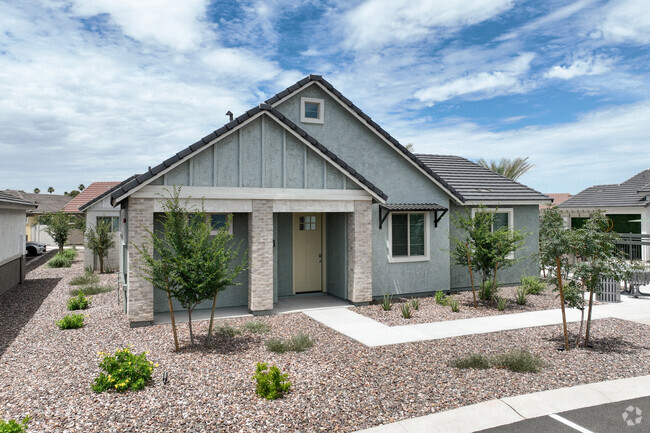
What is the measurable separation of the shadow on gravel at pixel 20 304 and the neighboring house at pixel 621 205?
24041mm

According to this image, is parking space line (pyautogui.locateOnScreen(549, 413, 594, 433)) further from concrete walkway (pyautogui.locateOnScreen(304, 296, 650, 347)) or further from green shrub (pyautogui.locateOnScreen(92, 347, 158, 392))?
Result: green shrub (pyautogui.locateOnScreen(92, 347, 158, 392))

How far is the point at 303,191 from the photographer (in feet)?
37.4

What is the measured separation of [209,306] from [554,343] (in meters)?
8.26

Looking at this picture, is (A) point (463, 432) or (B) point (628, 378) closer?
(A) point (463, 432)

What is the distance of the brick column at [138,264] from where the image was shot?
9.70 metres

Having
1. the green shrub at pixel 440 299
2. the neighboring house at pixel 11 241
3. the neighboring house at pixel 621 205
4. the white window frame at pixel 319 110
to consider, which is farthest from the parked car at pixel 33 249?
the neighboring house at pixel 621 205

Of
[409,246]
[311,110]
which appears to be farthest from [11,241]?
[409,246]

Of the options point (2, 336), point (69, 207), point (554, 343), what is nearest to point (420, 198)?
point (554, 343)

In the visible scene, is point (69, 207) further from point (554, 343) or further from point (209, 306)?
point (554, 343)

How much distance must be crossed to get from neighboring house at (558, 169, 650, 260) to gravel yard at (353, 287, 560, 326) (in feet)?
38.6

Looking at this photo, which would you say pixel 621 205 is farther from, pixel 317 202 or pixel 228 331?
pixel 228 331

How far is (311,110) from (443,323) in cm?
733

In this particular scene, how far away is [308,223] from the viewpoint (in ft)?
44.8

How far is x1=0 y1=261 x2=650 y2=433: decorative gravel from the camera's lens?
5.57 metres
